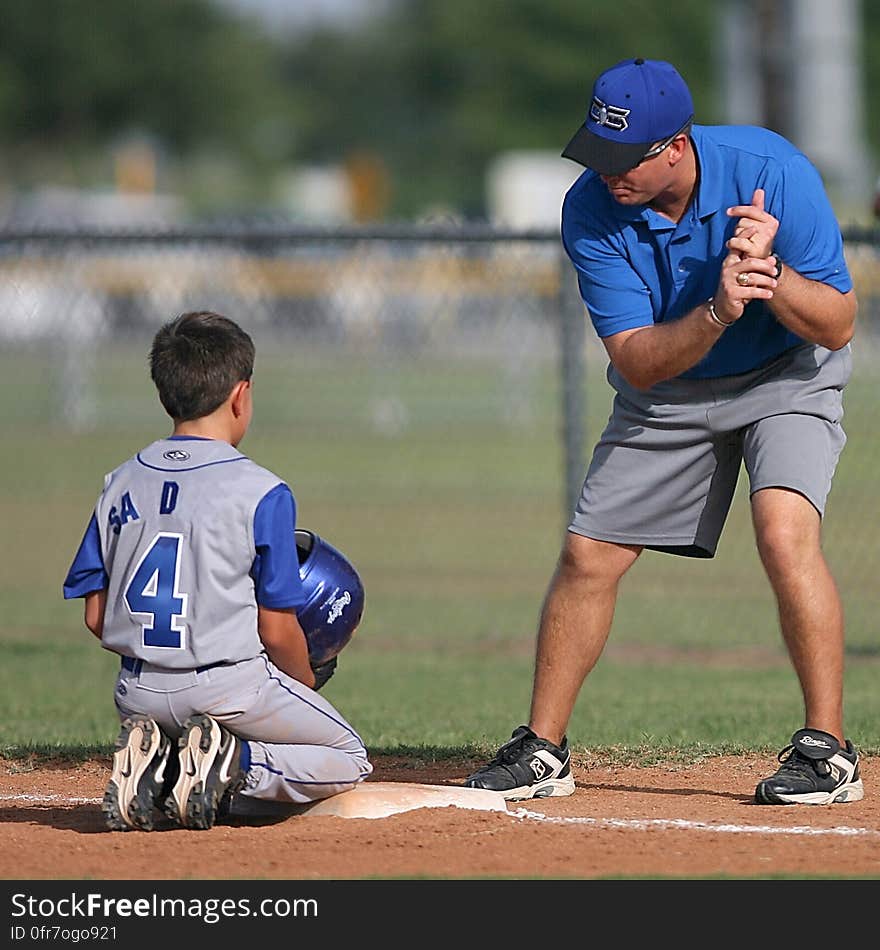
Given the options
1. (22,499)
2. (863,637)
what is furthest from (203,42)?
(863,637)

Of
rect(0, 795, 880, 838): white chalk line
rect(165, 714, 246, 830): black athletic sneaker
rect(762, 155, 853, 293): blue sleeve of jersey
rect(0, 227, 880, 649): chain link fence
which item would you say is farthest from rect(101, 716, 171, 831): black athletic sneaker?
rect(0, 227, 880, 649): chain link fence

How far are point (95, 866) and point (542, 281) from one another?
1877 cm

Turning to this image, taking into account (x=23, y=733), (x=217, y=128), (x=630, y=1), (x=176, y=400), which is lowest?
(x=23, y=733)

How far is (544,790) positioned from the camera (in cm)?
580

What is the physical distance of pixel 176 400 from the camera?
515 cm

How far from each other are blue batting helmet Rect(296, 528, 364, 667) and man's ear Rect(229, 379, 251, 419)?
1.65ft

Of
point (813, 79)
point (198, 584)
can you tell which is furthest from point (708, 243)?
point (813, 79)

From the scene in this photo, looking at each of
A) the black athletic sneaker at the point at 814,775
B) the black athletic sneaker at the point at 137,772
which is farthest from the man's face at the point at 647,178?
the black athletic sneaker at the point at 137,772

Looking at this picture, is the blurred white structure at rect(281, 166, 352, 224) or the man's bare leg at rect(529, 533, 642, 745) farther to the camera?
the blurred white structure at rect(281, 166, 352, 224)

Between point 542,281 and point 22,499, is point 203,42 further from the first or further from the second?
point 22,499

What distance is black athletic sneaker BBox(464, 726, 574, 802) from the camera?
18.8 ft

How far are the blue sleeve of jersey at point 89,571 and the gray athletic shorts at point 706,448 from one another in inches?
60.2

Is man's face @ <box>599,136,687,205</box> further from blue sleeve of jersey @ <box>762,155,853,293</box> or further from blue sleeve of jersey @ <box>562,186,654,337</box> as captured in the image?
blue sleeve of jersey @ <box>762,155,853,293</box>

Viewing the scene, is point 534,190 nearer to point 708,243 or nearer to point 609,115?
point 708,243
